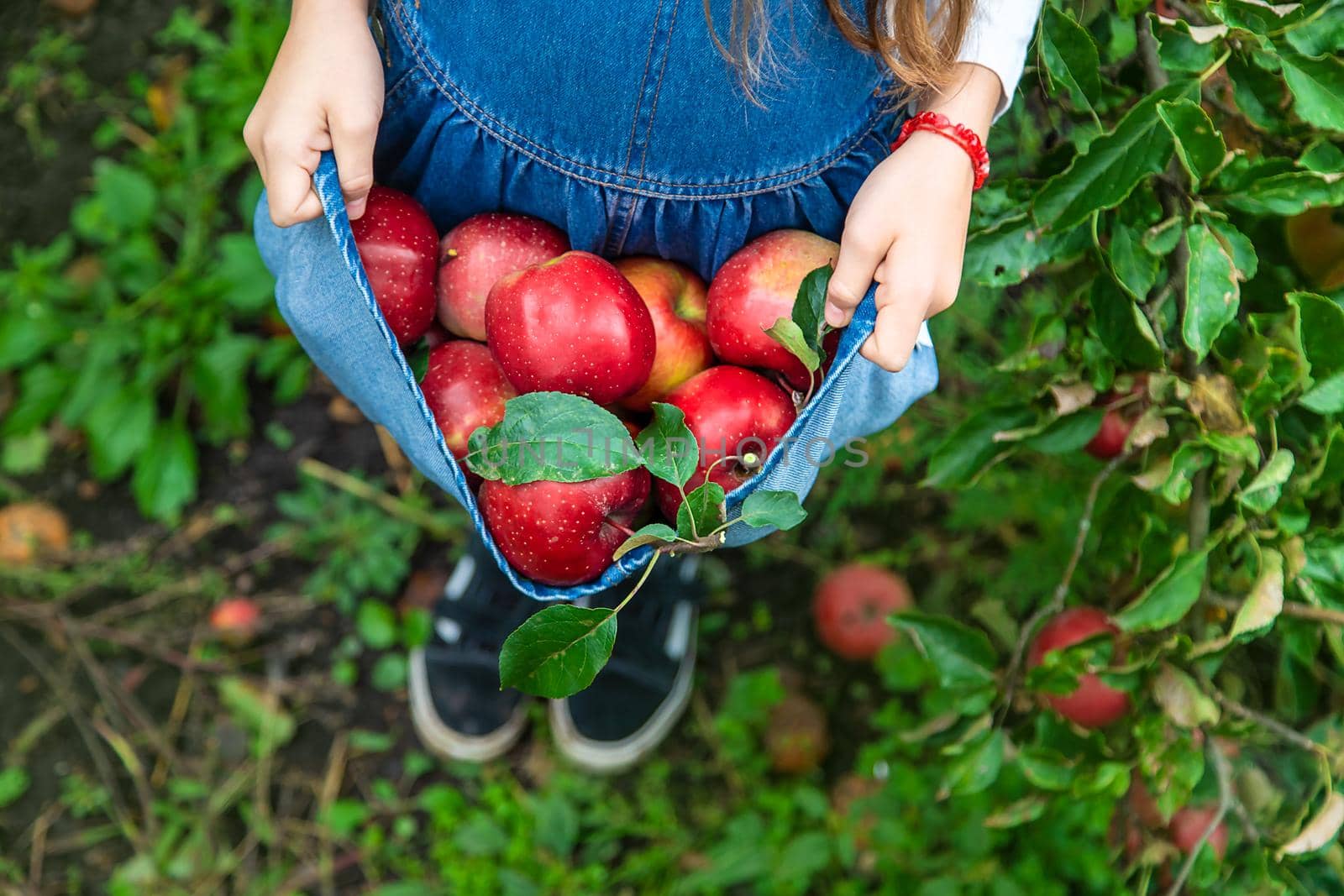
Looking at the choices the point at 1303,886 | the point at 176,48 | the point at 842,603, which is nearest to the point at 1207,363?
the point at 1303,886

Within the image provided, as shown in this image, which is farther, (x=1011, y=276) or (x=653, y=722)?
(x=653, y=722)

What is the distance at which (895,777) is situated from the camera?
1.47 metres

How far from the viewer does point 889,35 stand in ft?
2.64

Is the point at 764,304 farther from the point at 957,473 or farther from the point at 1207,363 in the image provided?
the point at 1207,363

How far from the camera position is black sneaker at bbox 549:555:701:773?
60.5 inches

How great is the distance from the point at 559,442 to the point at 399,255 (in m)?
0.25

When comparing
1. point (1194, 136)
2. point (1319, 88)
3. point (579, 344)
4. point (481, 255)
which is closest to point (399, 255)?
point (481, 255)

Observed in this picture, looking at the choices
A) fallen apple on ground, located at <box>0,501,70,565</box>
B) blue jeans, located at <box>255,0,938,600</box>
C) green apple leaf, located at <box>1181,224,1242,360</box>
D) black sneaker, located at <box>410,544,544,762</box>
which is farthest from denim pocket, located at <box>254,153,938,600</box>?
fallen apple on ground, located at <box>0,501,70,565</box>

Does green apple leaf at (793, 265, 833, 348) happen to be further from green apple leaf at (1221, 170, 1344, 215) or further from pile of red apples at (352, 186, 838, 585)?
green apple leaf at (1221, 170, 1344, 215)

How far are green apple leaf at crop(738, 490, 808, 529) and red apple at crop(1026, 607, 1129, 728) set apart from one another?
0.64m

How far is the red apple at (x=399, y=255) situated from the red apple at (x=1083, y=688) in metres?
0.84

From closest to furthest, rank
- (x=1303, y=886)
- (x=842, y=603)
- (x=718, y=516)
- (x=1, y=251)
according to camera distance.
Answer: (x=718, y=516) < (x=1303, y=886) < (x=842, y=603) < (x=1, y=251)

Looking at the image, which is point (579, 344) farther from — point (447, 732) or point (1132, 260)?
point (447, 732)

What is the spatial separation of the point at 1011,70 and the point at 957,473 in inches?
14.8
